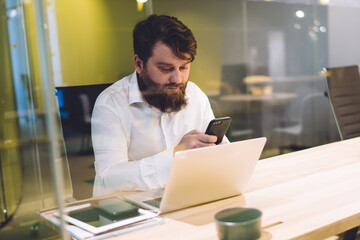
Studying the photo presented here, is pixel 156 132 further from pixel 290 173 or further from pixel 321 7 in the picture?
pixel 321 7

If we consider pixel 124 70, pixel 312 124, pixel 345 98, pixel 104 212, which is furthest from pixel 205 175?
pixel 312 124

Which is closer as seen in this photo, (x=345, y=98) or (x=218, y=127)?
(x=218, y=127)

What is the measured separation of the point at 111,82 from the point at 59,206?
981 millimetres

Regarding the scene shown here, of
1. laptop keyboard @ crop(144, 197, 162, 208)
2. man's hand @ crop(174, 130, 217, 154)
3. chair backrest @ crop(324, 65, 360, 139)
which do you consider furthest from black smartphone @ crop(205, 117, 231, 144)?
chair backrest @ crop(324, 65, 360, 139)

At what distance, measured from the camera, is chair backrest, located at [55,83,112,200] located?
1522 millimetres

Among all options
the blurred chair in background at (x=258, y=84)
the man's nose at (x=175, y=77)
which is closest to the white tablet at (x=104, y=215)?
the man's nose at (x=175, y=77)

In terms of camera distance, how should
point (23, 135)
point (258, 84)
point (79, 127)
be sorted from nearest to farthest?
point (79, 127) → point (23, 135) → point (258, 84)

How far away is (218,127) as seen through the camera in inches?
53.3

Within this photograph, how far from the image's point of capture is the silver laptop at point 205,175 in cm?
111

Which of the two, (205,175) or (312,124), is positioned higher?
(205,175)

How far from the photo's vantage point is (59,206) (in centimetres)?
71

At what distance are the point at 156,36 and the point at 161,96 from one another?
0.81ft

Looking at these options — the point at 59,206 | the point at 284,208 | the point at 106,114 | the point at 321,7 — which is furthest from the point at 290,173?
the point at 321,7

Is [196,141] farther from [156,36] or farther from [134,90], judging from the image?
[156,36]
